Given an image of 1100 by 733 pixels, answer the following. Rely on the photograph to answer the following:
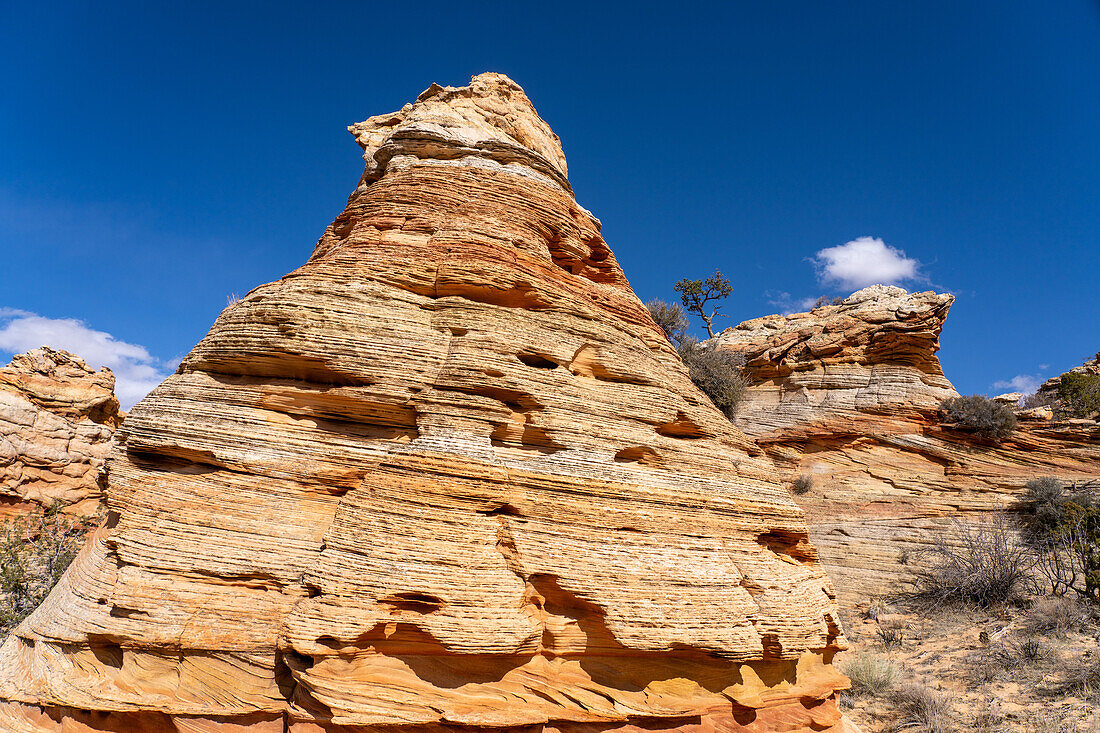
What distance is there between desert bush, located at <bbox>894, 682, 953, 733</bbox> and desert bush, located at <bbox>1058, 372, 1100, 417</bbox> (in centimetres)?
1476

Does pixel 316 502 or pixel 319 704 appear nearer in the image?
pixel 319 704

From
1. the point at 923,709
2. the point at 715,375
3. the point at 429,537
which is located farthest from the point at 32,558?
the point at 923,709

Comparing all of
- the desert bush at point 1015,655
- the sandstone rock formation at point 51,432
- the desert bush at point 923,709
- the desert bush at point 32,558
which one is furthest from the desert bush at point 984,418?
the sandstone rock formation at point 51,432

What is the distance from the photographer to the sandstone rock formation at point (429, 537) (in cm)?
579

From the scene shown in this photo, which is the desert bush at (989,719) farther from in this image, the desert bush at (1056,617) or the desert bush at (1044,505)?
the desert bush at (1044,505)

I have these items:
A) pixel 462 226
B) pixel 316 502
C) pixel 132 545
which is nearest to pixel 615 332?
pixel 462 226

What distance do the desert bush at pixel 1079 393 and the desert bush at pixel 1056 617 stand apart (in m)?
9.29

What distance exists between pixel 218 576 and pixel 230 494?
2.94 ft

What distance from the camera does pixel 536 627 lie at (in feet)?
20.5

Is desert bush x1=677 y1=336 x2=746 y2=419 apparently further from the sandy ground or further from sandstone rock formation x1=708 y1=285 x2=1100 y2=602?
the sandy ground

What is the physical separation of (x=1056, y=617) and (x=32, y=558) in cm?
2720

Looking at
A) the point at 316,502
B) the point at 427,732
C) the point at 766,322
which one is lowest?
the point at 427,732

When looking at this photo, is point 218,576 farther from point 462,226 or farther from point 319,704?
point 462,226

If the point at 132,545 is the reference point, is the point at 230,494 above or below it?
above
